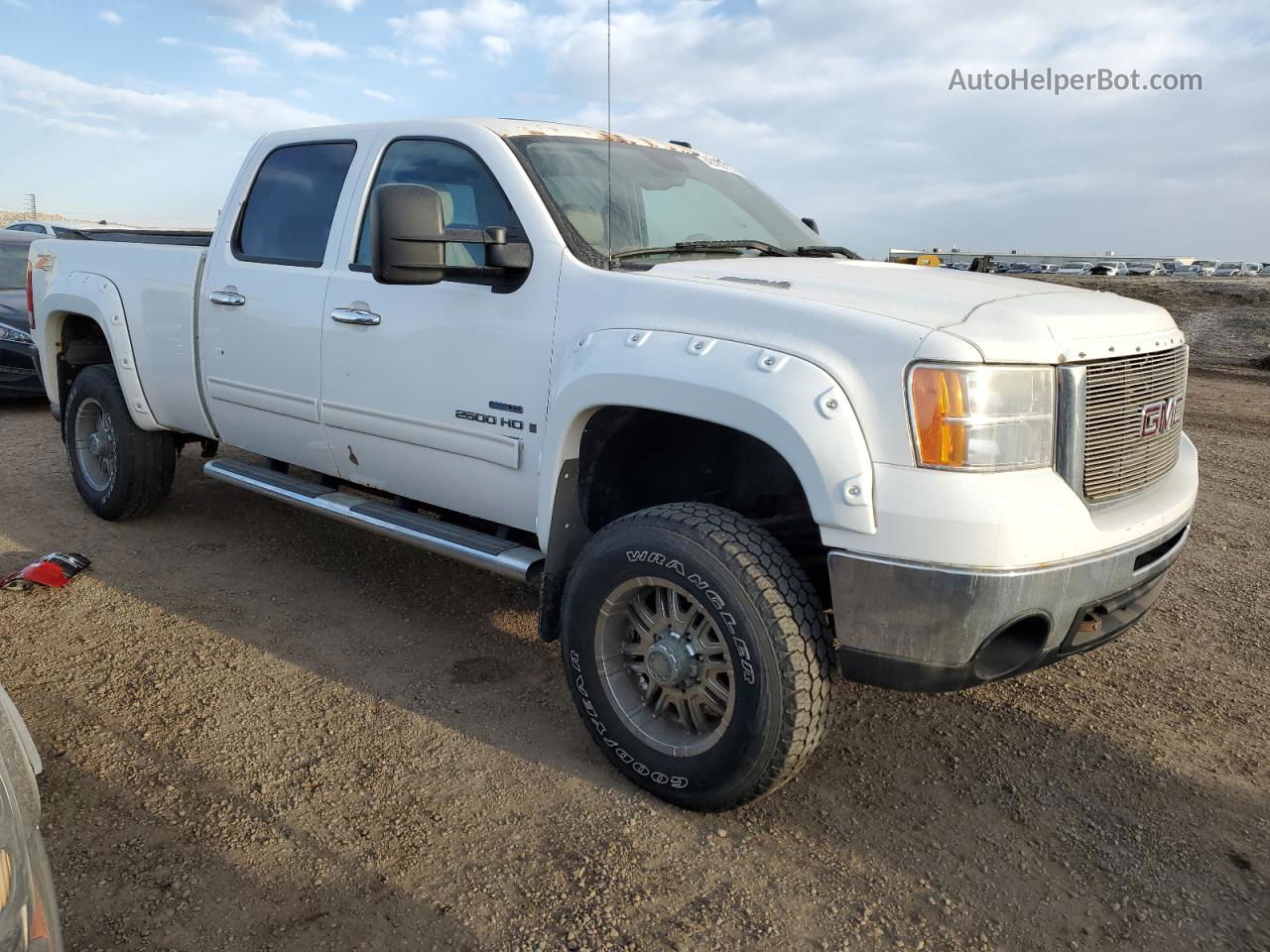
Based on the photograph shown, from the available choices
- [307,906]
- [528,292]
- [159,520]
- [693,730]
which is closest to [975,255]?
[528,292]

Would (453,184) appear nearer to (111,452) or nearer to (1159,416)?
(1159,416)

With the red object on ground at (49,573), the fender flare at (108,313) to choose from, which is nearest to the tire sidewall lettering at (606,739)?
the red object on ground at (49,573)

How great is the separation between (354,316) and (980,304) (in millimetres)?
2298

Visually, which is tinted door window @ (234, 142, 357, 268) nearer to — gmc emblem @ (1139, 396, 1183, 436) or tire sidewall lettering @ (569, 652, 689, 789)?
tire sidewall lettering @ (569, 652, 689, 789)

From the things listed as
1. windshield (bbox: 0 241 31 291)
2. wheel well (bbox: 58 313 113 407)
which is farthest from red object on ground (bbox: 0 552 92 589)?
windshield (bbox: 0 241 31 291)

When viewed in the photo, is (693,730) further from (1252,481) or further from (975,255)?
(1252,481)

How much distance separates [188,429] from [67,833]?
2.62m

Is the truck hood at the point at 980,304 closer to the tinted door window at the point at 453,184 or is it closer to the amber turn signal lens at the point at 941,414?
the amber turn signal lens at the point at 941,414

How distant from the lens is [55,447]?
7379 mm

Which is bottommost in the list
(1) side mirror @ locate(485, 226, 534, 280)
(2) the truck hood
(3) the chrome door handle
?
(3) the chrome door handle

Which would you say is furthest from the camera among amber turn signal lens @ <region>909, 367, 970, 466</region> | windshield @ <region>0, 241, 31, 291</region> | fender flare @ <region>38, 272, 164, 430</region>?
windshield @ <region>0, 241, 31, 291</region>

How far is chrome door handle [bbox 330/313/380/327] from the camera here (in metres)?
A: 3.71

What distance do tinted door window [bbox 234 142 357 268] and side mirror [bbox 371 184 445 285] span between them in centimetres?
114

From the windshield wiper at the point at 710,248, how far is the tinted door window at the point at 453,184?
16.1 inches
